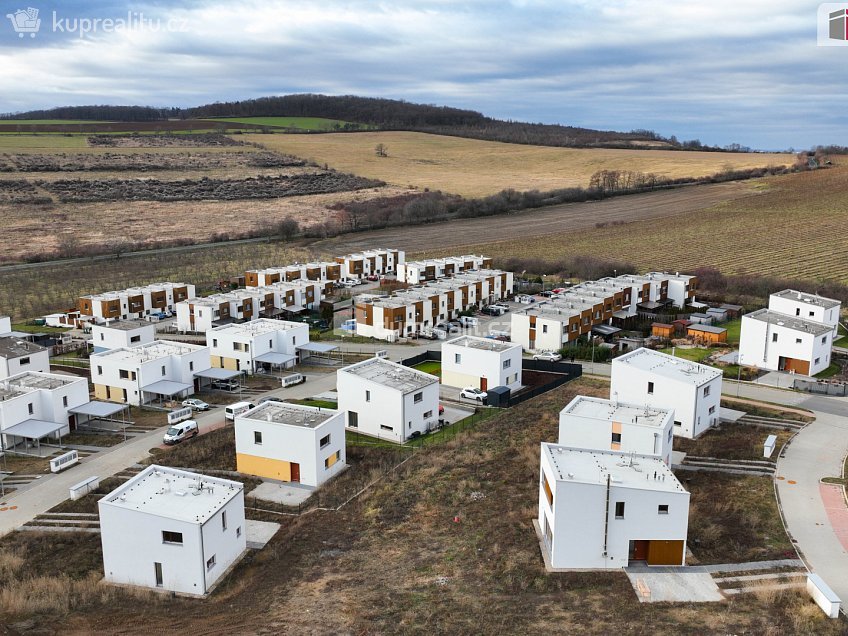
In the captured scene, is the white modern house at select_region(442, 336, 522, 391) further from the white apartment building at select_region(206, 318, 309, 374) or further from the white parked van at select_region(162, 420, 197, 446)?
the white parked van at select_region(162, 420, 197, 446)

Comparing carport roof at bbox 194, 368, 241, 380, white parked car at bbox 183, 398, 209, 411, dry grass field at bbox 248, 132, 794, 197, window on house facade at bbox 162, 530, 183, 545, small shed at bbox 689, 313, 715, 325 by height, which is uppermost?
dry grass field at bbox 248, 132, 794, 197

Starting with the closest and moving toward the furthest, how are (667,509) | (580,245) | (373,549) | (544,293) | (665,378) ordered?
1. (667,509)
2. (373,549)
3. (665,378)
4. (544,293)
5. (580,245)

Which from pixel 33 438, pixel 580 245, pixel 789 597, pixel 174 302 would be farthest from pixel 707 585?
pixel 580 245

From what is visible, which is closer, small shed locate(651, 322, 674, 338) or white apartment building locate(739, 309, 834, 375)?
white apartment building locate(739, 309, 834, 375)

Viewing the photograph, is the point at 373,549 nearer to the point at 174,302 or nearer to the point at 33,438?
the point at 33,438

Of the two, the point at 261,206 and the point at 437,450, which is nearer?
the point at 437,450

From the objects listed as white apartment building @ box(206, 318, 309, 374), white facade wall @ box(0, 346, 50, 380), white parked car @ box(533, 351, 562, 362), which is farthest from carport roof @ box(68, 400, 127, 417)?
white parked car @ box(533, 351, 562, 362)

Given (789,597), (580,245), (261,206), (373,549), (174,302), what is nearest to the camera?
(789,597)

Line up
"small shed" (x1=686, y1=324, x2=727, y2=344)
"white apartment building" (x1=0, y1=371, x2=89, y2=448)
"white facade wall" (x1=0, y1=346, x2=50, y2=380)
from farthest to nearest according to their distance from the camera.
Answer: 1. "small shed" (x1=686, y1=324, x2=727, y2=344)
2. "white facade wall" (x1=0, y1=346, x2=50, y2=380)
3. "white apartment building" (x1=0, y1=371, x2=89, y2=448)
